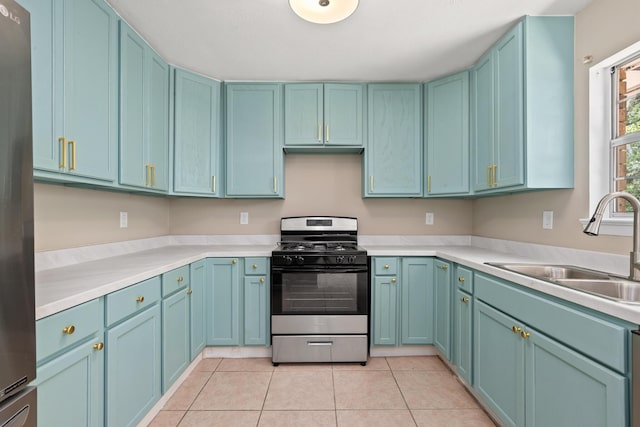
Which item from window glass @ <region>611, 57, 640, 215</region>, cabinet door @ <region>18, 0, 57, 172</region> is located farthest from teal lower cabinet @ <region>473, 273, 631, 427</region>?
cabinet door @ <region>18, 0, 57, 172</region>

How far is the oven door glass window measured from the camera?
2521 millimetres

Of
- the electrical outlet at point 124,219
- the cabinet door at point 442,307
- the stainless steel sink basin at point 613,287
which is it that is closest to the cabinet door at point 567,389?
the stainless steel sink basin at point 613,287

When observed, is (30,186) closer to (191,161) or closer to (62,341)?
(62,341)

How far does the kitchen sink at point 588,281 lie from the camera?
1377mm

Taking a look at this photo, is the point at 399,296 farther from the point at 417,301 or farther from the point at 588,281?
the point at 588,281

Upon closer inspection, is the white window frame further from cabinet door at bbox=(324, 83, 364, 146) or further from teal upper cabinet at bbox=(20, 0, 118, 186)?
teal upper cabinet at bbox=(20, 0, 118, 186)

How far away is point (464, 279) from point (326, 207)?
1.50m

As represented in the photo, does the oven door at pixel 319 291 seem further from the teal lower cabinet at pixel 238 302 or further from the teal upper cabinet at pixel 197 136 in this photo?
the teal upper cabinet at pixel 197 136

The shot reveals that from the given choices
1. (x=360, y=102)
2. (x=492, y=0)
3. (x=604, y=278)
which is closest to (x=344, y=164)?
(x=360, y=102)

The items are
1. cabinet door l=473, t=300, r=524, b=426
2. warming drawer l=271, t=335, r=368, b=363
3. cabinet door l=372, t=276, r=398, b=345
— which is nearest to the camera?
cabinet door l=473, t=300, r=524, b=426

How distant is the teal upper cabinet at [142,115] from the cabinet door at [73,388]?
3.48ft

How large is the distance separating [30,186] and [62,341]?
63 cm

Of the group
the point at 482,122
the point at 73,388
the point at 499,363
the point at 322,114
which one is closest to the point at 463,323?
the point at 499,363

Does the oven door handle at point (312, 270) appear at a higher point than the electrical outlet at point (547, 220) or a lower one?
lower
